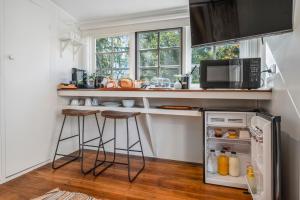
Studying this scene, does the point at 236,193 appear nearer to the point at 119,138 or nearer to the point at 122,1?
the point at 119,138

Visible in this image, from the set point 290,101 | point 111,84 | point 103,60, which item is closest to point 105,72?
point 103,60

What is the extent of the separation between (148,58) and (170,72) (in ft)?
1.32

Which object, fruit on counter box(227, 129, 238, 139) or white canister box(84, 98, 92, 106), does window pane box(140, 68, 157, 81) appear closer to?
white canister box(84, 98, 92, 106)

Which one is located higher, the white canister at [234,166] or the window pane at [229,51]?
the window pane at [229,51]

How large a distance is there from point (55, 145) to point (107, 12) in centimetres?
198

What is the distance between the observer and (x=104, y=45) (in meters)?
3.33

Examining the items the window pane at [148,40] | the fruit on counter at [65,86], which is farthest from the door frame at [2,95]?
the window pane at [148,40]

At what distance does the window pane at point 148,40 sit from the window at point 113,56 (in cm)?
24

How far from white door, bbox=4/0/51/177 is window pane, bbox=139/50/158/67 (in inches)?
50.1

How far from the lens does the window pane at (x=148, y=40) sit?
2.98 metres

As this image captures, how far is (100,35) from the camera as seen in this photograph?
128 inches

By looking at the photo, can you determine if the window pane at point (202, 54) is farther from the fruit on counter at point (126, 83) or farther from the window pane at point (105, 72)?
the window pane at point (105, 72)

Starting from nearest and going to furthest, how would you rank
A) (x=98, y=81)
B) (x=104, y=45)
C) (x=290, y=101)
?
(x=290, y=101)
(x=98, y=81)
(x=104, y=45)

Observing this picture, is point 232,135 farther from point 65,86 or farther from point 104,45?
point 104,45
